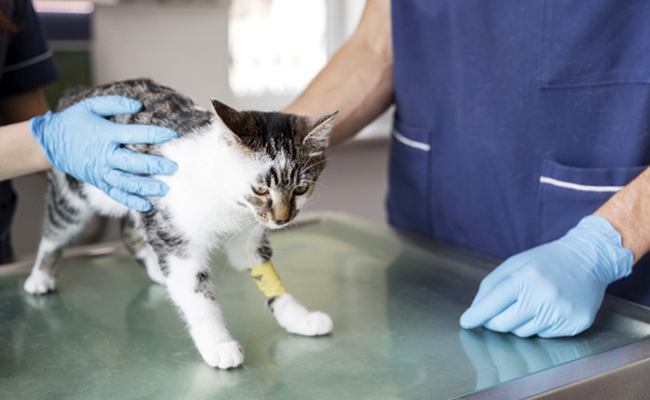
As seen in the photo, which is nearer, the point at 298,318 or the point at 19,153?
the point at 298,318

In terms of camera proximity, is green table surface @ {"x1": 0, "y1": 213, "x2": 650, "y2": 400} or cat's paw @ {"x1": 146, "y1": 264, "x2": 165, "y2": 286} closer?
green table surface @ {"x1": 0, "y1": 213, "x2": 650, "y2": 400}

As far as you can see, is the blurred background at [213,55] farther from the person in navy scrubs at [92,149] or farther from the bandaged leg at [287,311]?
the person in navy scrubs at [92,149]

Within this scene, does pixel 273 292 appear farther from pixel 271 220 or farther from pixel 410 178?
pixel 410 178

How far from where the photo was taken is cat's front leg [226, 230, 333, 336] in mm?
1104

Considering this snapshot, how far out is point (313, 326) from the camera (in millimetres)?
1099

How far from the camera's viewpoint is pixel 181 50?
2354 mm

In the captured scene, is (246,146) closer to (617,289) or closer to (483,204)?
(483,204)

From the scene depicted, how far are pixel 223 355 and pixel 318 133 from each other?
36 centimetres

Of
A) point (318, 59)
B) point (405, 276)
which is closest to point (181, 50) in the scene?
point (318, 59)

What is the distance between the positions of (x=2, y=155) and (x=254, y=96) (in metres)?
1.77

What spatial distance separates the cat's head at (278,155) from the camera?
39.4 inches

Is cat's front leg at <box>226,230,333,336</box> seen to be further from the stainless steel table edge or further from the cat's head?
the stainless steel table edge

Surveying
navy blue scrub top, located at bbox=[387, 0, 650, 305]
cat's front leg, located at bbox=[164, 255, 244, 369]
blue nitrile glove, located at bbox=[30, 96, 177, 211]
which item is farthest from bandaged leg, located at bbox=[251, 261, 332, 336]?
navy blue scrub top, located at bbox=[387, 0, 650, 305]

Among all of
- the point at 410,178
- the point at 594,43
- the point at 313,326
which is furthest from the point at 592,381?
the point at 410,178
